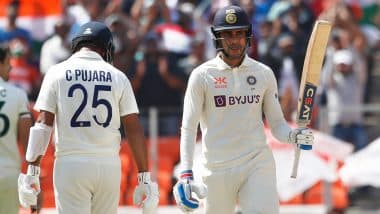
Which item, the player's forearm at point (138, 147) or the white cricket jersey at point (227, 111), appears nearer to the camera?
the player's forearm at point (138, 147)

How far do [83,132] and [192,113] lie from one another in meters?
1.15

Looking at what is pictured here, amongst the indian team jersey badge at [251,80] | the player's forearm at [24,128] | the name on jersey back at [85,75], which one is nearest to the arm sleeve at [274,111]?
the indian team jersey badge at [251,80]

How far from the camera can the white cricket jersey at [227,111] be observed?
875 cm

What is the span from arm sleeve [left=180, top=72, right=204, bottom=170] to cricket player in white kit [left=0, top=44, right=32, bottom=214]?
1.67 m

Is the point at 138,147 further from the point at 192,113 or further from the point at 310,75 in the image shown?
the point at 310,75

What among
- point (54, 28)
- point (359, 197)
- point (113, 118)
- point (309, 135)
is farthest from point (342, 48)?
point (113, 118)

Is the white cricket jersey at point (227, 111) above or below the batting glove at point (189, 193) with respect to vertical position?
→ above

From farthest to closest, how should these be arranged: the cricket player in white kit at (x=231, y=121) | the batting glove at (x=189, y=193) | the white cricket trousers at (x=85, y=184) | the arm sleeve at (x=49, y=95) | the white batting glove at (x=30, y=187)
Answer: the cricket player in white kit at (x=231, y=121)
the batting glove at (x=189, y=193)
the white batting glove at (x=30, y=187)
the arm sleeve at (x=49, y=95)
the white cricket trousers at (x=85, y=184)

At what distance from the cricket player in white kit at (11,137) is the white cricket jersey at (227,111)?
172cm

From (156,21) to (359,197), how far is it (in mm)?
4294

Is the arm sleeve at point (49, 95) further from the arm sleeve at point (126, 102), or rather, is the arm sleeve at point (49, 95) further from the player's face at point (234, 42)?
the player's face at point (234, 42)

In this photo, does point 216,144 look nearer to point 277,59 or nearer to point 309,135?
point 309,135

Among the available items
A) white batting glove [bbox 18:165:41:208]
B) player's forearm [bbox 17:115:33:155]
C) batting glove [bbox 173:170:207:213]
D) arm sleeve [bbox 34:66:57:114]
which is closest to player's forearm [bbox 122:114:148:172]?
batting glove [bbox 173:170:207:213]

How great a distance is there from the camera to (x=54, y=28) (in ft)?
51.2
